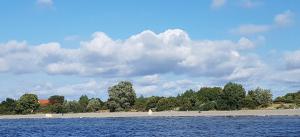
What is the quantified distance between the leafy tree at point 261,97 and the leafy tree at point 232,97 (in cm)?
723

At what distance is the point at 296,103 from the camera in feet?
584

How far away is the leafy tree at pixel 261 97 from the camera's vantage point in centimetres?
18275

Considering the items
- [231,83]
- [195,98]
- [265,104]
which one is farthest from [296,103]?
[195,98]

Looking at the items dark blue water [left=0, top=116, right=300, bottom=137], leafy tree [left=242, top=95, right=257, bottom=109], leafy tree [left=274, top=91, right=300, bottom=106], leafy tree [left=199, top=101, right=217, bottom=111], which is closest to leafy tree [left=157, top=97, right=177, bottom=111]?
leafy tree [left=199, top=101, right=217, bottom=111]

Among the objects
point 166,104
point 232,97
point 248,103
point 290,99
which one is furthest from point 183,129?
point 290,99

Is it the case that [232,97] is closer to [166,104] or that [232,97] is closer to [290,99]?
[290,99]

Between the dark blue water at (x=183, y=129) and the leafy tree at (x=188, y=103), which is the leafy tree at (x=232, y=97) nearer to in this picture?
the leafy tree at (x=188, y=103)

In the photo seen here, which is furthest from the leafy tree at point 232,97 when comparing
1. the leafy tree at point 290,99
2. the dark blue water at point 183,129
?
the dark blue water at point 183,129

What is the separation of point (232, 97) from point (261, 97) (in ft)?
42.2

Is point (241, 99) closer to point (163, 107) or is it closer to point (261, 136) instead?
point (163, 107)

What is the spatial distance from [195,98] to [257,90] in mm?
24142

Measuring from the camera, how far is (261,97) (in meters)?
182

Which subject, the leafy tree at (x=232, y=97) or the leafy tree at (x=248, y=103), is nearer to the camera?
the leafy tree at (x=232, y=97)

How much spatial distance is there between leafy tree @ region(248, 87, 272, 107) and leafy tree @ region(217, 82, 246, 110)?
7229 mm
